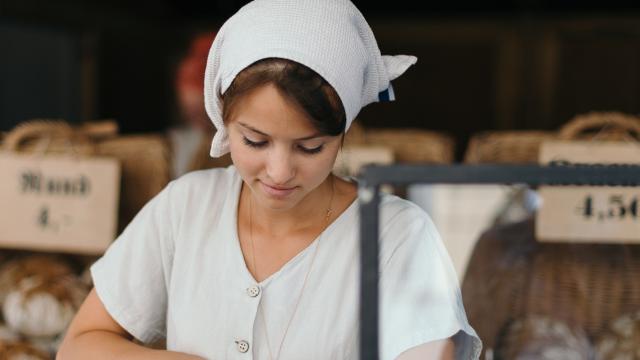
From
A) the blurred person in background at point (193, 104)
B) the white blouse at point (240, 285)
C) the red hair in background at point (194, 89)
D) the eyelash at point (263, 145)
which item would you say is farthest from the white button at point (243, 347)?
the red hair in background at point (194, 89)

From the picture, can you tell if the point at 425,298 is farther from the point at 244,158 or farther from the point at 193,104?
the point at 193,104

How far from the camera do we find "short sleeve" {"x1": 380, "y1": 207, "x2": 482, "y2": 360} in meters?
1.12

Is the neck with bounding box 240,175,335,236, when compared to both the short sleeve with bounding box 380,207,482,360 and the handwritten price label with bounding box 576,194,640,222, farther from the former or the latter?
the handwritten price label with bounding box 576,194,640,222

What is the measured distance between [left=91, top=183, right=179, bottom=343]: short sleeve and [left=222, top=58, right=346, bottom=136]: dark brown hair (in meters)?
0.34

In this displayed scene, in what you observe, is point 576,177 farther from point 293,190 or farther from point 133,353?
point 133,353

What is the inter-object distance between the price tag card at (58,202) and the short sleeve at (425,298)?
4.70ft

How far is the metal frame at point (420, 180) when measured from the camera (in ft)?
2.95

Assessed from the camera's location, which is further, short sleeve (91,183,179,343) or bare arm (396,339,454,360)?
short sleeve (91,183,179,343)

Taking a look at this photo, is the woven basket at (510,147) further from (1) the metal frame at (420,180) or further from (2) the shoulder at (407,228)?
(1) the metal frame at (420,180)

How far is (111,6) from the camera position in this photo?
562 cm

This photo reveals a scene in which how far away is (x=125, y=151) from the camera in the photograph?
2.62 meters

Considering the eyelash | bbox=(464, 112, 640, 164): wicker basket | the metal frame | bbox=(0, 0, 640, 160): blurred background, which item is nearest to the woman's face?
the eyelash

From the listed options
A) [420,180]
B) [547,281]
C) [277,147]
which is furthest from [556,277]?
[420,180]

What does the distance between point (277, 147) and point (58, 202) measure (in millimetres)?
1441
